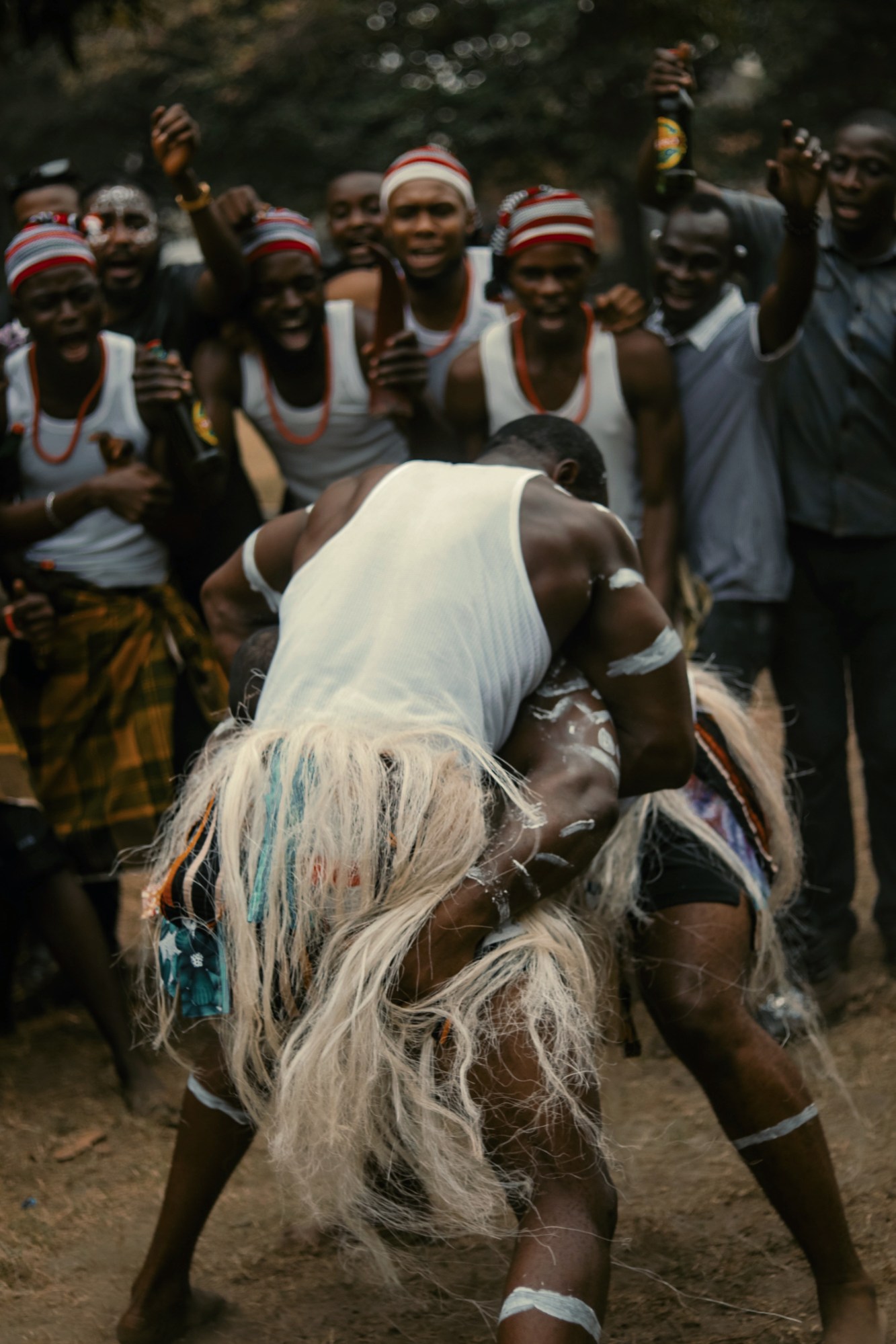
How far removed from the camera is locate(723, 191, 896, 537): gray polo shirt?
3.86 metres

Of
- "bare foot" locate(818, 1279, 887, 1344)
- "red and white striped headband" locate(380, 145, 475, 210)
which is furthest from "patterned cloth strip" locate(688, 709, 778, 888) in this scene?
"red and white striped headband" locate(380, 145, 475, 210)

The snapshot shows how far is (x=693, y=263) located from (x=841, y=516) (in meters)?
0.80

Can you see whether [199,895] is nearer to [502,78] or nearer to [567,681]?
[567,681]

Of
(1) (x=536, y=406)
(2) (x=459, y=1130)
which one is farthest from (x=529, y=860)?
(1) (x=536, y=406)

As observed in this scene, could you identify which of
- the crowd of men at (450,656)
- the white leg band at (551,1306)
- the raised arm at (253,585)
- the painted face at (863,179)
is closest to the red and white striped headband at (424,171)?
the crowd of men at (450,656)

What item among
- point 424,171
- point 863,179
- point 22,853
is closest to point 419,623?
point 22,853

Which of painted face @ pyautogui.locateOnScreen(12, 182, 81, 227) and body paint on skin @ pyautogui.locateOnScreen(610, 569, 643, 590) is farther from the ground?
painted face @ pyautogui.locateOnScreen(12, 182, 81, 227)

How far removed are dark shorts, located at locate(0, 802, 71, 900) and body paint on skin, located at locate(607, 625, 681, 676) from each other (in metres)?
1.86

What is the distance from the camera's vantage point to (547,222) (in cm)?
369

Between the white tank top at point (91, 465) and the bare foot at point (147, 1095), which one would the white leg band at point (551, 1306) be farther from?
the white tank top at point (91, 465)

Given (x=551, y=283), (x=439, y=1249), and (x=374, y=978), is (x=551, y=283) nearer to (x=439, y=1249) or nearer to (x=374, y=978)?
(x=374, y=978)

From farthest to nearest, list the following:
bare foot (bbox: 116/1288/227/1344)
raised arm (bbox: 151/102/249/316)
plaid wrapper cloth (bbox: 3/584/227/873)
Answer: plaid wrapper cloth (bbox: 3/584/227/873) < raised arm (bbox: 151/102/249/316) < bare foot (bbox: 116/1288/227/1344)

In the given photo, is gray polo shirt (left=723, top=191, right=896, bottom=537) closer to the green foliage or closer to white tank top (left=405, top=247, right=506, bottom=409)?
white tank top (left=405, top=247, right=506, bottom=409)

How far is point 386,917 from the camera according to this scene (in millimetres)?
2125
